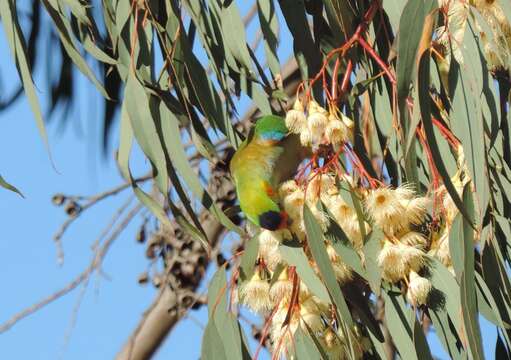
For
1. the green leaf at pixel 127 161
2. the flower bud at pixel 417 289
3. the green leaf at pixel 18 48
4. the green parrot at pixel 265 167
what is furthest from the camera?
the green leaf at pixel 18 48

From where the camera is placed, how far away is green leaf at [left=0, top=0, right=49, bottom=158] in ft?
5.98

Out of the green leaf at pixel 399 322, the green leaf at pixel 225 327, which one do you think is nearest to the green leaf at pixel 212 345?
the green leaf at pixel 225 327

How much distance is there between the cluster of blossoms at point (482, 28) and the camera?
5.06 feet

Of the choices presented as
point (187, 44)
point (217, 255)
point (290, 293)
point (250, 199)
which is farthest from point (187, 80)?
point (217, 255)

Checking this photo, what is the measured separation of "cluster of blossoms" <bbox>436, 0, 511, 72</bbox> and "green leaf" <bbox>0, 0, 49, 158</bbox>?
624mm

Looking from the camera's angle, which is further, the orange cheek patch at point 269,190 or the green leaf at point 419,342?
the orange cheek patch at point 269,190

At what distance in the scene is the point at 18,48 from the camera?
74.7 inches

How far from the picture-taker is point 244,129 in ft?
8.41

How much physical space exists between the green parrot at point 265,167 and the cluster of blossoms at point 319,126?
105 mm

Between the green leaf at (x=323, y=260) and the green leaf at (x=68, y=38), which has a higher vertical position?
the green leaf at (x=68, y=38)

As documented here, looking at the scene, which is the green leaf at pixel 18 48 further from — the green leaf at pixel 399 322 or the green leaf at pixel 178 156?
the green leaf at pixel 399 322

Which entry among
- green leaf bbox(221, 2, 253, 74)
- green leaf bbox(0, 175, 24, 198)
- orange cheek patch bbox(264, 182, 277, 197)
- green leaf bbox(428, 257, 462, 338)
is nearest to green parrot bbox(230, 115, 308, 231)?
orange cheek patch bbox(264, 182, 277, 197)

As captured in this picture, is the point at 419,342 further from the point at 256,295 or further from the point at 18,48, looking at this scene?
the point at 18,48

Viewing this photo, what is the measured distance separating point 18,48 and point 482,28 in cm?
76
